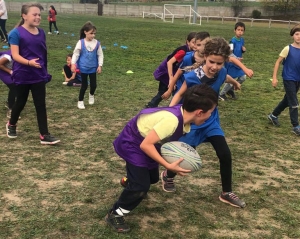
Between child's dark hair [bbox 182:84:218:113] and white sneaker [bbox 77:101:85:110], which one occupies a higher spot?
child's dark hair [bbox 182:84:218:113]

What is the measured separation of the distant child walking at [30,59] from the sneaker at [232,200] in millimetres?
2588

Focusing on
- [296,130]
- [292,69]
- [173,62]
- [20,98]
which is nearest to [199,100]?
[173,62]

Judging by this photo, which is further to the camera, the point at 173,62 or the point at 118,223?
the point at 173,62

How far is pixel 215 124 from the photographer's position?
3971 millimetres

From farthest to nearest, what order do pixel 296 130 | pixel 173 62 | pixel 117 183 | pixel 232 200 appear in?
pixel 296 130 < pixel 173 62 < pixel 117 183 < pixel 232 200

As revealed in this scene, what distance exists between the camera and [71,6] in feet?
172

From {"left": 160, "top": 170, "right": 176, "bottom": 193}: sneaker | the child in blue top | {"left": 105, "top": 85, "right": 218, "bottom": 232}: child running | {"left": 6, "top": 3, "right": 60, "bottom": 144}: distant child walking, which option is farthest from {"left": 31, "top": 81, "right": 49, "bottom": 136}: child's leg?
the child in blue top

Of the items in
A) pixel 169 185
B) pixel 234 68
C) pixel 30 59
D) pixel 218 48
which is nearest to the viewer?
pixel 218 48

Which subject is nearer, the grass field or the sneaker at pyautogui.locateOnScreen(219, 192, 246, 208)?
the grass field

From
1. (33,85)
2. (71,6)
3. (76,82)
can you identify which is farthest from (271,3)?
(33,85)

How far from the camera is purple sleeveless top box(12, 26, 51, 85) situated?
16.7 feet

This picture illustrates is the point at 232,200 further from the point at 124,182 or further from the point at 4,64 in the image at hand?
the point at 4,64

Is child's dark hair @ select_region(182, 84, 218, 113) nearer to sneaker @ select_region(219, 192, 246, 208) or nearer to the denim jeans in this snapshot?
sneaker @ select_region(219, 192, 246, 208)

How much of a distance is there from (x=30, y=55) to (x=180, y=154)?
2.96 metres
